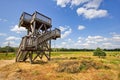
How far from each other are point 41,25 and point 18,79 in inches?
454

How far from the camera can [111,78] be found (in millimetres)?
10953

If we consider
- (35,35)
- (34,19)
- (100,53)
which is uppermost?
(34,19)

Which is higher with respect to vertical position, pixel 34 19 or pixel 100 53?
pixel 34 19

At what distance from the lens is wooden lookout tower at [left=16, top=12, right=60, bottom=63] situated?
1872cm

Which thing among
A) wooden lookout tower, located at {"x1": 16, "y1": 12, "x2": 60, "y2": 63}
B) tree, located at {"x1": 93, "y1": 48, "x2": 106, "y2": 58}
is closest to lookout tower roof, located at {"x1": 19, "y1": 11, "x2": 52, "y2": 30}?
wooden lookout tower, located at {"x1": 16, "y1": 12, "x2": 60, "y2": 63}

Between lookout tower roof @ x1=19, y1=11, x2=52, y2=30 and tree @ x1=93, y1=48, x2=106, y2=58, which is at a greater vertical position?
lookout tower roof @ x1=19, y1=11, x2=52, y2=30

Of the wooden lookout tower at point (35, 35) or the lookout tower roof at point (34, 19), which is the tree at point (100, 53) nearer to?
the wooden lookout tower at point (35, 35)

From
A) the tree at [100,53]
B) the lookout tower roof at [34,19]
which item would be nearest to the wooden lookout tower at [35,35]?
the lookout tower roof at [34,19]

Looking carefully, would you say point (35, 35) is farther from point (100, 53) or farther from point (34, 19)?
point (100, 53)

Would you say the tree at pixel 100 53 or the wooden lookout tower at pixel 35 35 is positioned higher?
the wooden lookout tower at pixel 35 35

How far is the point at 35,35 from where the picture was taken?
64.5 feet

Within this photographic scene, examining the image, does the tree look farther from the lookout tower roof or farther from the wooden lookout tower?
the lookout tower roof

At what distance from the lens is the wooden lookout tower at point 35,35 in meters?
18.7

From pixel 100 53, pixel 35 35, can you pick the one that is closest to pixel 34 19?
pixel 35 35
